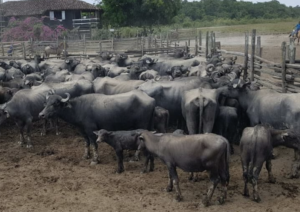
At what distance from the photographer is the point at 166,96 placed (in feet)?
32.5

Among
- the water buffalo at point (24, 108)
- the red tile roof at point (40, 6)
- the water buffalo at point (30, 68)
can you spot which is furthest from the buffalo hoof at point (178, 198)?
the red tile roof at point (40, 6)

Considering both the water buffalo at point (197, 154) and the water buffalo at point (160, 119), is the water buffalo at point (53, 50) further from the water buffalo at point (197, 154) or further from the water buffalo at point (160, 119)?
the water buffalo at point (197, 154)

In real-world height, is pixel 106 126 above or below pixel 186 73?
below

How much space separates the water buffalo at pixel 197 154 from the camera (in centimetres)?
610

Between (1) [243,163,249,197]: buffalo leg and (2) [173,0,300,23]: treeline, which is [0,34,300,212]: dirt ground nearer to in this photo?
(1) [243,163,249,197]: buffalo leg

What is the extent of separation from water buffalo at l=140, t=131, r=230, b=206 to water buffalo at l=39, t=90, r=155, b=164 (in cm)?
191

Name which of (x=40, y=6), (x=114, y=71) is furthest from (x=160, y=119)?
(x=40, y=6)

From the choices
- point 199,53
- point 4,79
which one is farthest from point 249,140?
point 199,53

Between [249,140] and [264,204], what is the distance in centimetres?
111

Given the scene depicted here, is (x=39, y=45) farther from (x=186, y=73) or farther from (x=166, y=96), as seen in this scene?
(x=166, y=96)

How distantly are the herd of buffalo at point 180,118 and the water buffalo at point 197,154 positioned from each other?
0.05 feet

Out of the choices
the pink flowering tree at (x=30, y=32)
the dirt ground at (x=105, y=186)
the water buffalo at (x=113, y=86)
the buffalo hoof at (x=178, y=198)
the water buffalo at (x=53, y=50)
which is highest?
the pink flowering tree at (x=30, y=32)

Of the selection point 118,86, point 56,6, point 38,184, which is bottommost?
point 38,184

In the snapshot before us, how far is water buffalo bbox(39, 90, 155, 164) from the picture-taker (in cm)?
868
